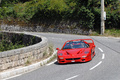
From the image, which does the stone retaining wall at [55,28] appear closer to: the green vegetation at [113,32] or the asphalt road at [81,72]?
the green vegetation at [113,32]

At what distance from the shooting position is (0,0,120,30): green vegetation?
3022 cm

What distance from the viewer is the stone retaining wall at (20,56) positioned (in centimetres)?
1135

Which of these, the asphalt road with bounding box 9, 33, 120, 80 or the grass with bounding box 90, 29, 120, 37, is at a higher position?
the grass with bounding box 90, 29, 120, 37

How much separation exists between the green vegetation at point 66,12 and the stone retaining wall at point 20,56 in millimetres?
14655

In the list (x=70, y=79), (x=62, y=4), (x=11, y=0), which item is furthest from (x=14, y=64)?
(x=11, y=0)

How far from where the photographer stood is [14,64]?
11906mm

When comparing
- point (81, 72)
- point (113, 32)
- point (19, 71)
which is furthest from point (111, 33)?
point (19, 71)

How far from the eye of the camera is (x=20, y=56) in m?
12.3

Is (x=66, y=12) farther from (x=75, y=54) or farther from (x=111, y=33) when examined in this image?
(x=75, y=54)

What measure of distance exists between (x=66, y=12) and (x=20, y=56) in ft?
70.8

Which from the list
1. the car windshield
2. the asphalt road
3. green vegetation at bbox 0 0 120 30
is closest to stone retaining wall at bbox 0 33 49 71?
the asphalt road

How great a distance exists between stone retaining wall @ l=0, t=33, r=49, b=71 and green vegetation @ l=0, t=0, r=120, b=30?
14655 millimetres

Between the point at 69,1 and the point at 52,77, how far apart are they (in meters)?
26.0

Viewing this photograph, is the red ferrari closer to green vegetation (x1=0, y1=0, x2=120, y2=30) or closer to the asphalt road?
the asphalt road
